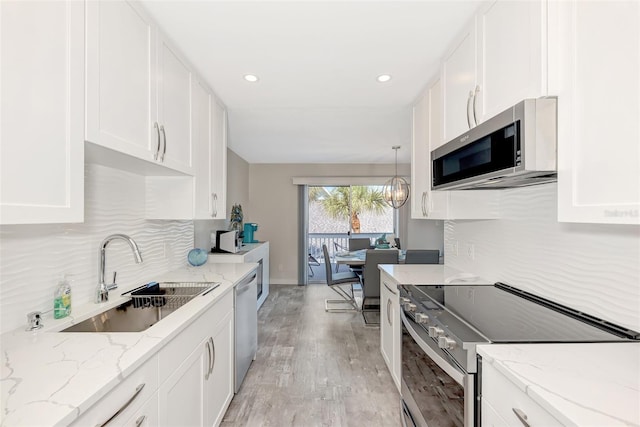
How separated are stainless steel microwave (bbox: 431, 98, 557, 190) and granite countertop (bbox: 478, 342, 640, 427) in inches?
23.9

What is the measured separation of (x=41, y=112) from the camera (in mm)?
913

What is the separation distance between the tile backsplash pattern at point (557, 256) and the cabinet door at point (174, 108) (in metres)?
2.02

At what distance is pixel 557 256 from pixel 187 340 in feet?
5.80

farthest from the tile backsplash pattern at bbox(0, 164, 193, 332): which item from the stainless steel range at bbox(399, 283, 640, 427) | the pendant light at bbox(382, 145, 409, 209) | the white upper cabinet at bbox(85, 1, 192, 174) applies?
the pendant light at bbox(382, 145, 409, 209)

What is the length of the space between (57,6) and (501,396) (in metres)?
1.87

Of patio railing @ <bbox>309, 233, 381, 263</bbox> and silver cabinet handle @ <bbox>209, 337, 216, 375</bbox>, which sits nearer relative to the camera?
silver cabinet handle @ <bbox>209, 337, 216, 375</bbox>

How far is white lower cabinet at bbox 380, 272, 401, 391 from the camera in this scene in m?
2.23

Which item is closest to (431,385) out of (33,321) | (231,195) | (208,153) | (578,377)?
(578,377)

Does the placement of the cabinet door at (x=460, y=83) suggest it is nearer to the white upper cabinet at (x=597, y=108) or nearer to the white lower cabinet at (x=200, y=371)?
the white upper cabinet at (x=597, y=108)

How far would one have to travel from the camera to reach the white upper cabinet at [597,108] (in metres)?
0.80

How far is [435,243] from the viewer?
6152 millimetres

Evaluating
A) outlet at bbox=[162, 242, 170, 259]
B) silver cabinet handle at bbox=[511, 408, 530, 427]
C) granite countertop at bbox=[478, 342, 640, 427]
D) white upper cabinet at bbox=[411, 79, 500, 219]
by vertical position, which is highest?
white upper cabinet at bbox=[411, 79, 500, 219]

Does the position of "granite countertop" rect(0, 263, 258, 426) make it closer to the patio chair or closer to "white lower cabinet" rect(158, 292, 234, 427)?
"white lower cabinet" rect(158, 292, 234, 427)

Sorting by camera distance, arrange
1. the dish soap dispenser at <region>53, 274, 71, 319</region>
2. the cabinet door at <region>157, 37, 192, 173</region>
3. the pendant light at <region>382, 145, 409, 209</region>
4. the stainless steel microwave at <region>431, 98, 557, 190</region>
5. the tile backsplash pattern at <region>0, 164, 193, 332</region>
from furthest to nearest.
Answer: the pendant light at <region>382, 145, 409, 209</region>
the cabinet door at <region>157, 37, 192, 173</region>
the dish soap dispenser at <region>53, 274, 71, 319</region>
the tile backsplash pattern at <region>0, 164, 193, 332</region>
the stainless steel microwave at <region>431, 98, 557, 190</region>
